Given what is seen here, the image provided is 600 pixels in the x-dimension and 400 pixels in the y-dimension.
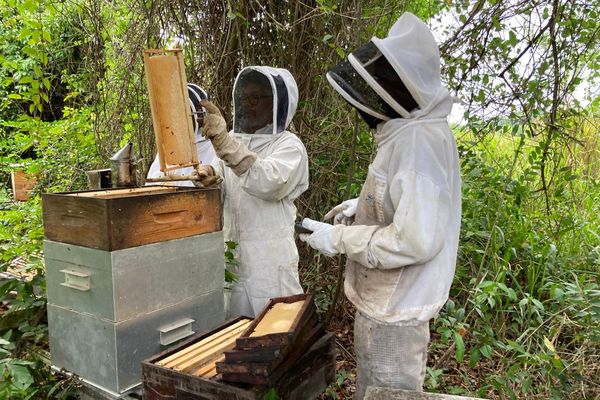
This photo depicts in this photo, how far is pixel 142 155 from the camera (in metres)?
3.98

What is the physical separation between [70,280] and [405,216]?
1.28 m

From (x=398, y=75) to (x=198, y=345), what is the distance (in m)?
1.29

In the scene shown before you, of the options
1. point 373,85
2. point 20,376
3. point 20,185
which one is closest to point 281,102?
point 373,85

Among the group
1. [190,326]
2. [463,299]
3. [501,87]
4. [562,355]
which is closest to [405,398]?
[190,326]

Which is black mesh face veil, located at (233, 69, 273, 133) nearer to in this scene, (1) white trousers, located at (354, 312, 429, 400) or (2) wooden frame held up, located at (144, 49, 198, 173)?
(2) wooden frame held up, located at (144, 49, 198, 173)

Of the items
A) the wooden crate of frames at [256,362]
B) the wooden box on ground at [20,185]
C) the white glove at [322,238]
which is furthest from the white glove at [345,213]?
the wooden box on ground at [20,185]

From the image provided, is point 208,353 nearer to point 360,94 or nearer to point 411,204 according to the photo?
point 411,204

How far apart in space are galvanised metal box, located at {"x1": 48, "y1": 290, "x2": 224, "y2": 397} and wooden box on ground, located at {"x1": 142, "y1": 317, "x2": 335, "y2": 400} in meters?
0.09

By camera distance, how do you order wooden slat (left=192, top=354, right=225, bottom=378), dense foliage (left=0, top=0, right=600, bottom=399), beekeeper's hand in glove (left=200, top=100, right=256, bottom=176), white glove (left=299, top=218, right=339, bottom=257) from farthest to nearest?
dense foliage (left=0, top=0, right=600, bottom=399)
beekeeper's hand in glove (left=200, top=100, right=256, bottom=176)
white glove (left=299, top=218, right=339, bottom=257)
wooden slat (left=192, top=354, right=225, bottom=378)

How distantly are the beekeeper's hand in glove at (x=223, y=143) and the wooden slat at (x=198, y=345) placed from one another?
73 centimetres

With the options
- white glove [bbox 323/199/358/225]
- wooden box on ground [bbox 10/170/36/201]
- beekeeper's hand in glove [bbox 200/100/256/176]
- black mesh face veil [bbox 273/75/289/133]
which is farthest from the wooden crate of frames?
wooden box on ground [bbox 10/170/36/201]

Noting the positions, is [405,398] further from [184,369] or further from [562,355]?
[562,355]

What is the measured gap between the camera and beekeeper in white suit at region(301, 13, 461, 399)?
1.53m

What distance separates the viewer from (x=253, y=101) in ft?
7.77
